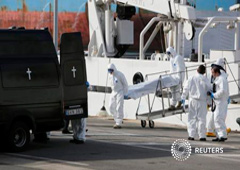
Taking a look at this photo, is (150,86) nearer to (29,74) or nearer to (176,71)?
(176,71)

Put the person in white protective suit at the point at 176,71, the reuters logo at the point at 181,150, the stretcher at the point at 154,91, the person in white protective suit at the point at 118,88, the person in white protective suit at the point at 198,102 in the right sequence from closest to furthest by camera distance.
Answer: the reuters logo at the point at 181,150 → the person in white protective suit at the point at 198,102 → the person in white protective suit at the point at 118,88 → the stretcher at the point at 154,91 → the person in white protective suit at the point at 176,71

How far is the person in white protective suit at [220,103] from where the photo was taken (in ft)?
53.5

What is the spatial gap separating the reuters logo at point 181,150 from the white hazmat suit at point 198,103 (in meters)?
0.48

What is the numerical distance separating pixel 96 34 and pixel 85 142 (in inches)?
510

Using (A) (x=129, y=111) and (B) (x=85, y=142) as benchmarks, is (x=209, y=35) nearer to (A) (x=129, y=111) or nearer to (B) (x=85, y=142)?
(A) (x=129, y=111)

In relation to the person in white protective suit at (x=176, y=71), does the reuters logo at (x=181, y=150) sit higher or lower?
lower

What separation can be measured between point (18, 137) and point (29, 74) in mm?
1212

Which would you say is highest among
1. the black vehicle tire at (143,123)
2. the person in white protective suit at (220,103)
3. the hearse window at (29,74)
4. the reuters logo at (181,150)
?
the hearse window at (29,74)

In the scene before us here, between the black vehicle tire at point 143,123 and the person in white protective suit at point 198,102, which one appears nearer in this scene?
the person in white protective suit at point 198,102

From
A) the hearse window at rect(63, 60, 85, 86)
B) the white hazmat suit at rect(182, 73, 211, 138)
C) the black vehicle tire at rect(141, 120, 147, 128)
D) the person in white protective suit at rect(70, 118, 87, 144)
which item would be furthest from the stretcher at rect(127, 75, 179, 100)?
the hearse window at rect(63, 60, 85, 86)

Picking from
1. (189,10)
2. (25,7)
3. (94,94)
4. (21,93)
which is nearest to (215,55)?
(189,10)

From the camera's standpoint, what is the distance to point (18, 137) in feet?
46.6

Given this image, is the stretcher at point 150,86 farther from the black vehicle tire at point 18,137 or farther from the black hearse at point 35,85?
the black vehicle tire at point 18,137

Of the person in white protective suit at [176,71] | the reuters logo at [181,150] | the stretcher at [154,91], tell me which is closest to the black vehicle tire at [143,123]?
the stretcher at [154,91]
